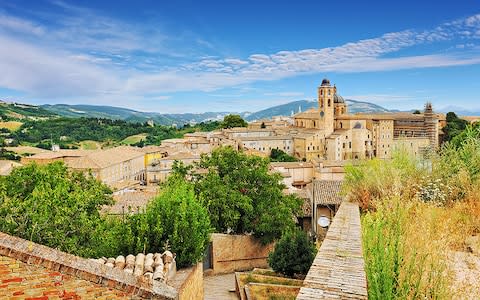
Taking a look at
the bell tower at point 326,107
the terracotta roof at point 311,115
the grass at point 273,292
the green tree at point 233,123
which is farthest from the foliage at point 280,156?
the grass at point 273,292

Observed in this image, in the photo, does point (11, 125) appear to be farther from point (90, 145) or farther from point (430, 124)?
point (430, 124)

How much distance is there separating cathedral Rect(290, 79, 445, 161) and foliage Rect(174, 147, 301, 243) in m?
45.1

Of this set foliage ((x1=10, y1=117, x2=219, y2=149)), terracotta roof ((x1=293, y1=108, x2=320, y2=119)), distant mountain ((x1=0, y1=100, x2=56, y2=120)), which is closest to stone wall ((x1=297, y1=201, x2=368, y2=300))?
terracotta roof ((x1=293, y1=108, x2=320, y2=119))

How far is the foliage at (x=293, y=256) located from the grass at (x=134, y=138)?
81.7 meters

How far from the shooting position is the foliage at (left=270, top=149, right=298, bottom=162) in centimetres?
5722

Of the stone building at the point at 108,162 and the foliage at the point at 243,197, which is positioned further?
the stone building at the point at 108,162

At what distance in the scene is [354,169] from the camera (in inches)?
405

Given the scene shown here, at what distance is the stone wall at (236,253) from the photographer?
15391 mm

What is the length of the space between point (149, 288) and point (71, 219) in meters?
8.07

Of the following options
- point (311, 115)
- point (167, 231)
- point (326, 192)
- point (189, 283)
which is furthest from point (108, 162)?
point (189, 283)

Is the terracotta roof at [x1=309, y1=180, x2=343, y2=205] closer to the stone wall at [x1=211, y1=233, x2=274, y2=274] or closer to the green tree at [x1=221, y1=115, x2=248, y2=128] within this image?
the stone wall at [x1=211, y1=233, x2=274, y2=274]

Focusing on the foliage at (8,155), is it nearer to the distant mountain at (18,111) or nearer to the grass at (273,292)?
the distant mountain at (18,111)

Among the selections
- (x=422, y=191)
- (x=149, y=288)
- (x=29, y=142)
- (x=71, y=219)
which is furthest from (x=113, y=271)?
(x=29, y=142)

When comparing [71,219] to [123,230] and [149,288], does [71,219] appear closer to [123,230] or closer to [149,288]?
[123,230]
